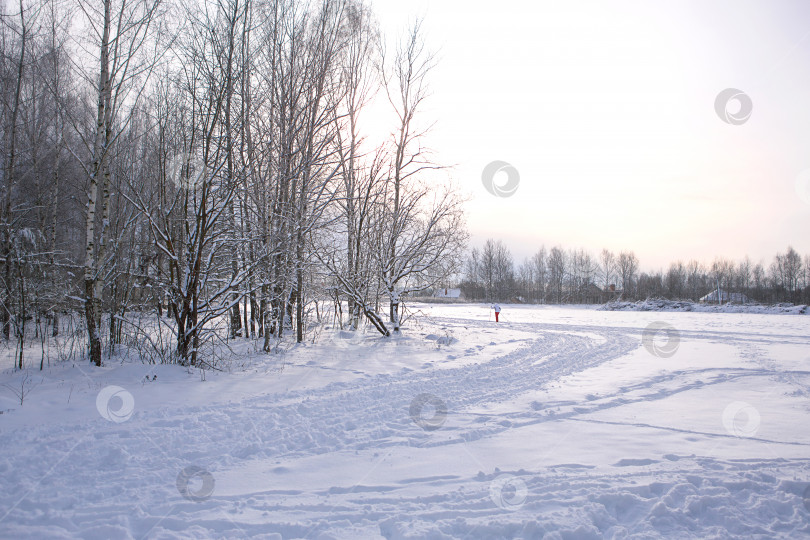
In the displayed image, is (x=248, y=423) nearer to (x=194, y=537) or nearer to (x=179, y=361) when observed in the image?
(x=194, y=537)

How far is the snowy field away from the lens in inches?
119

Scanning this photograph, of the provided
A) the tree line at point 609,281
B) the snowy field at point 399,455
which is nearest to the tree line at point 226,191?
the snowy field at point 399,455

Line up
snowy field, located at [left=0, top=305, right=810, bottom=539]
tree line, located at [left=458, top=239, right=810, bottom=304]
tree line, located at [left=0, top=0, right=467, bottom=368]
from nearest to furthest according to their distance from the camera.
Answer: snowy field, located at [left=0, top=305, right=810, bottom=539], tree line, located at [left=0, top=0, right=467, bottom=368], tree line, located at [left=458, top=239, right=810, bottom=304]

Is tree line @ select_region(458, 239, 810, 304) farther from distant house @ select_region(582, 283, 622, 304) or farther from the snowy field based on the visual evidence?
the snowy field

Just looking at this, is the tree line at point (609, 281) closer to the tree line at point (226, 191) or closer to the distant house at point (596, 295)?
the distant house at point (596, 295)

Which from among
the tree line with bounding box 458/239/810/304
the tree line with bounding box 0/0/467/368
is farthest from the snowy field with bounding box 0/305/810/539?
the tree line with bounding box 458/239/810/304

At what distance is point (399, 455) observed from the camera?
4215mm

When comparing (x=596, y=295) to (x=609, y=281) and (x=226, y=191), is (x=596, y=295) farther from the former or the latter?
(x=226, y=191)

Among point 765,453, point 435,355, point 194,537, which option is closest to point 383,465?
point 194,537

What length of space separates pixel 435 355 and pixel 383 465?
263 inches

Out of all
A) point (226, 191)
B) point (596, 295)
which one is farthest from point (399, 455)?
point (596, 295)

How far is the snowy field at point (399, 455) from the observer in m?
3.02

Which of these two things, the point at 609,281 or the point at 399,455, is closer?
the point at 399,455

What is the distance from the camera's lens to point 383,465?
3973 millimetres
